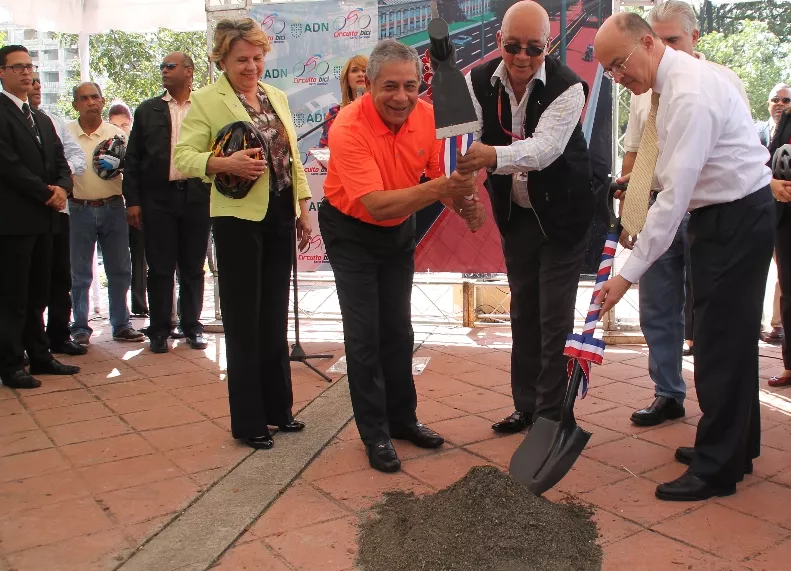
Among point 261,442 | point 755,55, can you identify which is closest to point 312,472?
point 261,442

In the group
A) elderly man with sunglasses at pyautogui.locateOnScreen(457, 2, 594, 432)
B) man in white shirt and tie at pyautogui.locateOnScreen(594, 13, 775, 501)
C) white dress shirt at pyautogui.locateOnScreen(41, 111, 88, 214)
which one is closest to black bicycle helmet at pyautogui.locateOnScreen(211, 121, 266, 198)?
elderly man with sunglasses at pyautogui.locateOnScreen(457, 2, 594, 432)

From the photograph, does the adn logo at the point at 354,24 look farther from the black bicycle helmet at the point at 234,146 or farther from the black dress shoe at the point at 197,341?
the black bicycle helmet at the point at 234,146

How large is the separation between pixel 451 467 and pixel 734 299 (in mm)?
1406

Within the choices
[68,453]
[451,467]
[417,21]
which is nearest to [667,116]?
[451,467]

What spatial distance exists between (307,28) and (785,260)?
3986 mm

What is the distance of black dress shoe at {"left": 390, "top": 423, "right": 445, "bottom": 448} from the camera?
152 inches

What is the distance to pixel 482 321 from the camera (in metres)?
7.20

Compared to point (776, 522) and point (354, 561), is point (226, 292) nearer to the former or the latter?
point (354, 561)

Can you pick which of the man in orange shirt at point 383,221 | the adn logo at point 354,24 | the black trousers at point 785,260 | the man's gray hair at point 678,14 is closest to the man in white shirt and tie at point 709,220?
the man in orange shirt at point 383,221

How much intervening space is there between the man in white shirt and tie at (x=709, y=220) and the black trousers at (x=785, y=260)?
6.42 feet

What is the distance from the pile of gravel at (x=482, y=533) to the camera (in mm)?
2561

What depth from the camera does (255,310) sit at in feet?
12.7

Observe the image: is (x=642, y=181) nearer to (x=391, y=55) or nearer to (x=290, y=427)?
(x=391, y=55)

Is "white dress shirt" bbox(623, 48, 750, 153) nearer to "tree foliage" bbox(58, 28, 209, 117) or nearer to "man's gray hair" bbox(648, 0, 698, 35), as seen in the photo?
"man's gray hair" bbox(648, 0, 698, 35)
